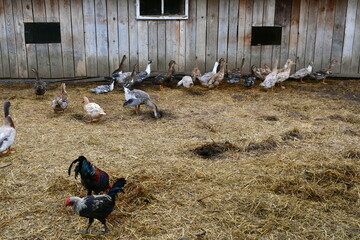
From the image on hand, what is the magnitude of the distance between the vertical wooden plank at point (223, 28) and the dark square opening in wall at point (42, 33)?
181 inches

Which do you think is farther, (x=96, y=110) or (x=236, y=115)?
(x=236, y=115)

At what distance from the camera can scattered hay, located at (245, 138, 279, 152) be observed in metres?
5.74

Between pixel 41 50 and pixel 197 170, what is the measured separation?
24.1 ft

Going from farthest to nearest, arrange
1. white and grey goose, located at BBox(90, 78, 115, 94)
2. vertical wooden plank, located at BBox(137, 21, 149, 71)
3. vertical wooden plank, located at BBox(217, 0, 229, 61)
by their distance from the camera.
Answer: vertical wooden plank, located at BBox(217, 0, 229, 61) → vertical wooden plank, located at BBox(137, 21, 149, 71) → white and grey goose, located at BBox(90, 78, 115, 94)

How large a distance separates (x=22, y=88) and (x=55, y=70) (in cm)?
104

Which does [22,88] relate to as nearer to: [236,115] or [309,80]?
[236,115]

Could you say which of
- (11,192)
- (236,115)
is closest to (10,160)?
(11,192)

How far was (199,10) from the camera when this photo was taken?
1055cm

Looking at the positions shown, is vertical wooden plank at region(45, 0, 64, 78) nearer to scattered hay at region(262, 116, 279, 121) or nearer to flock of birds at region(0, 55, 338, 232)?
flock of birds at region(0, 55, 338, 232)

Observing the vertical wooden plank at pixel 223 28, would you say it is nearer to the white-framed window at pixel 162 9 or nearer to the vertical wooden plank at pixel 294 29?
the white-framed window at pixel 162 9

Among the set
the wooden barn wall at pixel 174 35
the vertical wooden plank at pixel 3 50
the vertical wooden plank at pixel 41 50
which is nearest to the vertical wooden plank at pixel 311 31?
the wooden barn wall at pixel 174 35

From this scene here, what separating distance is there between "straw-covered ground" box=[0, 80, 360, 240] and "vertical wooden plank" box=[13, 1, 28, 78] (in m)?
2.17

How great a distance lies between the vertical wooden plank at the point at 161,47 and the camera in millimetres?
10539

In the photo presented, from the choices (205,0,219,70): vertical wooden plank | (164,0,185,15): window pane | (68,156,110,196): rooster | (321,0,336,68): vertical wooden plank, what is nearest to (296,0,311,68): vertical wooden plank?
(321,0,336,68): vertical wooden plank
